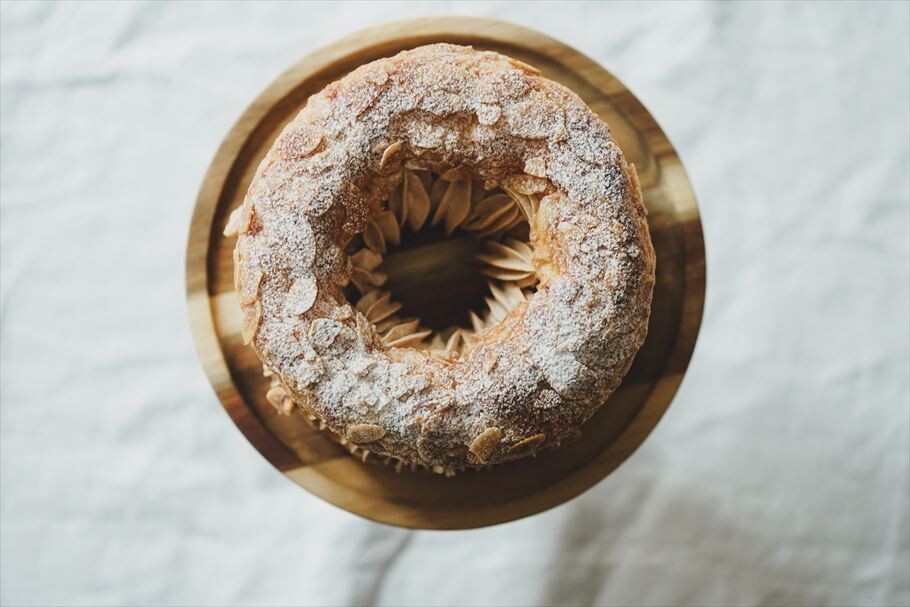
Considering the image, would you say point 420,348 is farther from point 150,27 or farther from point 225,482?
point 150,27

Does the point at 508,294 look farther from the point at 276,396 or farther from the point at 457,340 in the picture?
the point at 276,396

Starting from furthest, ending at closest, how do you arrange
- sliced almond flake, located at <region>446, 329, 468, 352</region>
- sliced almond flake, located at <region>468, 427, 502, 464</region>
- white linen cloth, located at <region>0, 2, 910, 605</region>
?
white linen cloth, located at <region>0, 2, 910, 605</region>, sliced almond flake, located at <region>446, 329, 468, 352</region>, sliced almond flake, located at <region>468, 427, 502, 464</region>

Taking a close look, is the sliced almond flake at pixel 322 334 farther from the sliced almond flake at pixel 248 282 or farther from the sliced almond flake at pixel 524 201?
the sliced almond flake at pixel 524 201

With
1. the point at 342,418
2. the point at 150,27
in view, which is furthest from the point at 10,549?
the point at 150,27

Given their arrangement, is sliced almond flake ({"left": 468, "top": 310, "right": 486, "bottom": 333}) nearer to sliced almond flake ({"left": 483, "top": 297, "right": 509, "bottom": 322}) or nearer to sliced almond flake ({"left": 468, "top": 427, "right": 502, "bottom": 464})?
sliced almond flake ({"left": 483, "top": 297, "right": 509, "bottom": 322})

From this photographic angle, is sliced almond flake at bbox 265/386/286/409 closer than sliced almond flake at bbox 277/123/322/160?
No

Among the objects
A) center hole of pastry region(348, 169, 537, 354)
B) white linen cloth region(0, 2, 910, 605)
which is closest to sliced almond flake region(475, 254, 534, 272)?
center hole of pastry region(348, 169, 537, 354)
